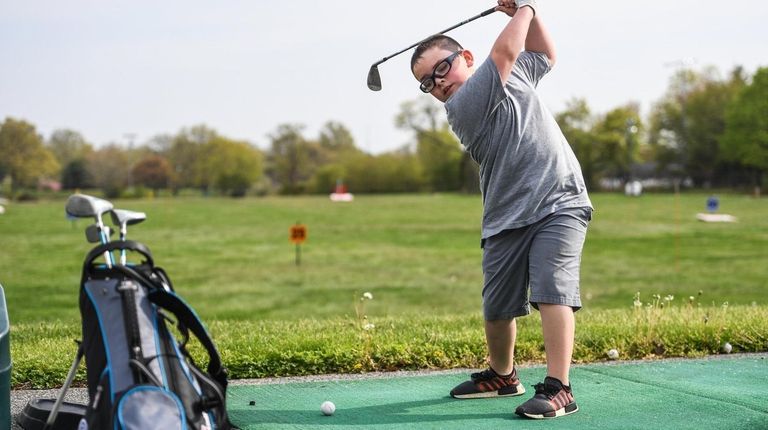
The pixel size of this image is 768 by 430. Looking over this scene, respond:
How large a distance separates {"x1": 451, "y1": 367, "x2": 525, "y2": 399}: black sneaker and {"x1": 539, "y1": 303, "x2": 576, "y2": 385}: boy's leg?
16.9 inches

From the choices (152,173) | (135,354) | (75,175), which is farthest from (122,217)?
(152,173)

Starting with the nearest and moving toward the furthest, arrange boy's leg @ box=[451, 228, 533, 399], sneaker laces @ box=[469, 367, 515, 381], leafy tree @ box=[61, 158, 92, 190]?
boy's leg @ box=[451, 228, 533, 399] → sneaker laces @ box=[469, 367, 515, 381] → leafy tree @ box=[61, 158, 92, 190]

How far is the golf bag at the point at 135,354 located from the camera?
3.00 metres

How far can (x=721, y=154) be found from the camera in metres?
76.8

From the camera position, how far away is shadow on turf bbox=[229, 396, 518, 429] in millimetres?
3965

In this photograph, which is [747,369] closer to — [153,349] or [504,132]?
[504,132]

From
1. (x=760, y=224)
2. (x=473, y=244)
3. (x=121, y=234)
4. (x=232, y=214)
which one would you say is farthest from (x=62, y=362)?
(x=232, y=214)

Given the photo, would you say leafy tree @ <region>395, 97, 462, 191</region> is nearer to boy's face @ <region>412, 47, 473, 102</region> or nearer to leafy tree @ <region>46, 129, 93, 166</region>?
leafy tree @ <region>46, 129, 93, 166</region>

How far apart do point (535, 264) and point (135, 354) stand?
184 centimetres

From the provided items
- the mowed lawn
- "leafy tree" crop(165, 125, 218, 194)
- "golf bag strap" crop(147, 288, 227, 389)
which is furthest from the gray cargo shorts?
"leafy tree" crop(165, 125, 218, 194)

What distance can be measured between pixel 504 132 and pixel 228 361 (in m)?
2.13

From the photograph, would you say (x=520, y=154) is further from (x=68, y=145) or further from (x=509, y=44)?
(x=68, y=145)

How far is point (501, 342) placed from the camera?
14.4ft

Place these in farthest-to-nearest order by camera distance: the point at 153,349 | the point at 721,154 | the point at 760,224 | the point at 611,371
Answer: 1. the point at 721,154
2. the point at 760,224
3. the point at 611,371
4. the point at 153,349
